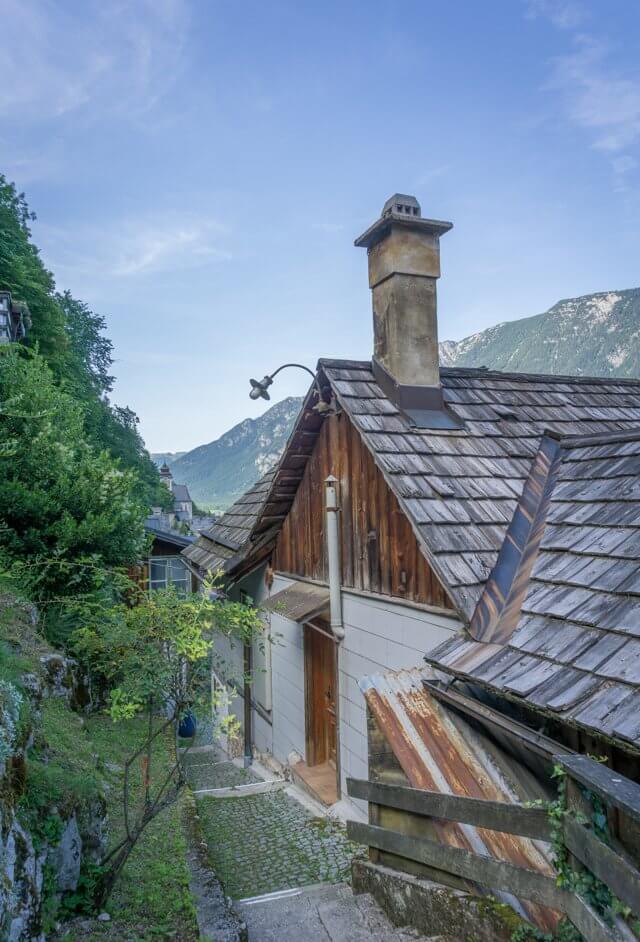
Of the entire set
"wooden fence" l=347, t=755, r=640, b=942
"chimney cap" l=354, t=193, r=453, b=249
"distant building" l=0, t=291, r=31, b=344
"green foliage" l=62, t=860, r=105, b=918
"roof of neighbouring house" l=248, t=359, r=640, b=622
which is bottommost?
"green foliage" l=62, t=860, r=105, b=918

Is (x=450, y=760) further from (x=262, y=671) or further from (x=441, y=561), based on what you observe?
(x=262, y=671)

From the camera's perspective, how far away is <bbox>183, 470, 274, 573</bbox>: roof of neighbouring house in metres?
10.4

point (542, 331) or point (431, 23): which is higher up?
point (542, 331)

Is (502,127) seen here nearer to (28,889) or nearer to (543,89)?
(543,89)

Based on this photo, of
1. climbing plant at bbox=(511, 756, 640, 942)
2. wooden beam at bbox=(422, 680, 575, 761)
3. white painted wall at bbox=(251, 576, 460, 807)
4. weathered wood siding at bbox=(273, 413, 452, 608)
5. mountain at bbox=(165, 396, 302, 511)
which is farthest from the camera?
mountain at bbox=(165, 396, 302, 511)

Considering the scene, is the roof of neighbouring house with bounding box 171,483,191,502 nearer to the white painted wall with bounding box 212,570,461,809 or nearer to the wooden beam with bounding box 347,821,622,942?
the white painted wall with bounding box 212,570,461,809

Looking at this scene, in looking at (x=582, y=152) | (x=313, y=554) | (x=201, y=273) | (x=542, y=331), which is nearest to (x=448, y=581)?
(x=313, y=554)

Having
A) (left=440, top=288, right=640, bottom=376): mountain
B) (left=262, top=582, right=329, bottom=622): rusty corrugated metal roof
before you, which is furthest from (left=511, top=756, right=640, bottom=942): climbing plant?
(left=440, top=288, right=640, bottom=376): mountain

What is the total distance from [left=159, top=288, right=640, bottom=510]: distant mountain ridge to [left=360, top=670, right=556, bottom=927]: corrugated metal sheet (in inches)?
1497

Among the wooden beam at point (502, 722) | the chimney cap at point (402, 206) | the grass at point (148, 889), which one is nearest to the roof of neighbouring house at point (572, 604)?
the wooden beam at point (502, 722)

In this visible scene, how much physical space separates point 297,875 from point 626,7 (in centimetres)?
1264

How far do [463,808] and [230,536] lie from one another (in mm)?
8818

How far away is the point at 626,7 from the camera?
8797 millimetres

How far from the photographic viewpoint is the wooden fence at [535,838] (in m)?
1.93
